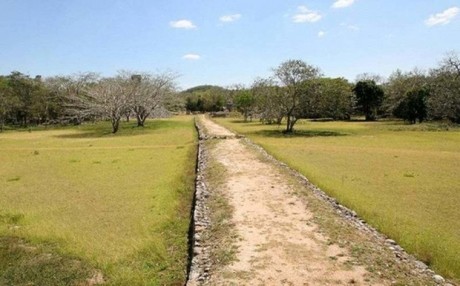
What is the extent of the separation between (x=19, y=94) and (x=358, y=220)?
69.4 meters

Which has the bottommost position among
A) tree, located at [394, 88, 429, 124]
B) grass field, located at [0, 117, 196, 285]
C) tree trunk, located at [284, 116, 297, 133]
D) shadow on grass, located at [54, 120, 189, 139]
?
grass field, located at [0, 117, 196, 285]

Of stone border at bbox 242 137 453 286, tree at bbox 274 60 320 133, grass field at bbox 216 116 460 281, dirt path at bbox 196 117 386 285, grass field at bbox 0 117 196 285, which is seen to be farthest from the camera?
tree at bbox 274 60 320 133

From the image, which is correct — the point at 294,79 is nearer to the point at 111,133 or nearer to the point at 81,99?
the point at 111,133

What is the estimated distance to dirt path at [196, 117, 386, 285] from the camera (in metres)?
7.89

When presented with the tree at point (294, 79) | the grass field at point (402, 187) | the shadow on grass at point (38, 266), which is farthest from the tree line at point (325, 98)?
the shadow on grass at point (38, 266)

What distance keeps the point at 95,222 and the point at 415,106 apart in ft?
195

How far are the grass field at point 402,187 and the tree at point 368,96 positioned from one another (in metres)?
43.2

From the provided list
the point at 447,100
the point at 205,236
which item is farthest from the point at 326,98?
the point at 205,236

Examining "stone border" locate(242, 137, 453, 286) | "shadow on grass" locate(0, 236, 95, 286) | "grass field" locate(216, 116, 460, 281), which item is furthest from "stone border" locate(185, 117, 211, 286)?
"grass field" locate(216, 116, 460, 281)

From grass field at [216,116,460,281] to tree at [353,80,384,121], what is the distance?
142 ft

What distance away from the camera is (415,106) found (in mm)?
60312

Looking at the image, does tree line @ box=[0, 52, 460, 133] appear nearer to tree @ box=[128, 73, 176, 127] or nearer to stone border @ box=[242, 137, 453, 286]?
tree @ box=[128, 73, 176, 127]

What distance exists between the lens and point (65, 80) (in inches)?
3071

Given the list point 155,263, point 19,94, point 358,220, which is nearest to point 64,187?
point 155,263
